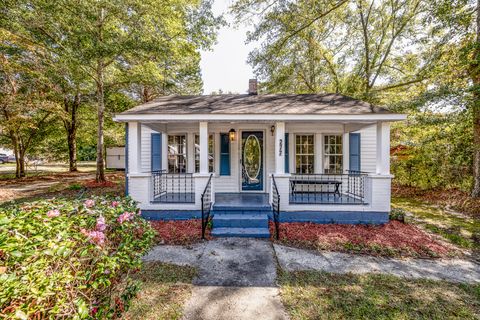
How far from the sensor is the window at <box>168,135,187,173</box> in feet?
28.0

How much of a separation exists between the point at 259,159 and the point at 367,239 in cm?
427

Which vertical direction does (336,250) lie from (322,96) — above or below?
below

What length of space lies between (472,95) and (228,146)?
8457 millimetres

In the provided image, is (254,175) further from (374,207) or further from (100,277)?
(100,277)

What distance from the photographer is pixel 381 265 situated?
4.14 metres

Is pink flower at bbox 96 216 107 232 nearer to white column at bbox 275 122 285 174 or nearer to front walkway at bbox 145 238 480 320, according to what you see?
front walkway at bbox 145 238 480 320

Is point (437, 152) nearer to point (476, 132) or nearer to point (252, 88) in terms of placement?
point (476, 132)

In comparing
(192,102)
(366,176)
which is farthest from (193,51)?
(366,176)

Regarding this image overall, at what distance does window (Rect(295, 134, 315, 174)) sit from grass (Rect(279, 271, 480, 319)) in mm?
4942

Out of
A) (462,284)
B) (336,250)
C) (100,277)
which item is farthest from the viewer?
(336,250)

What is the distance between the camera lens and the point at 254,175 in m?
8.34

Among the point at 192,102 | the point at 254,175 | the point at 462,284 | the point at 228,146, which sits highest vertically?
the point at 192,102

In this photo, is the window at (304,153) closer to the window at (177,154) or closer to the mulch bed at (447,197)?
the window at (177,154)

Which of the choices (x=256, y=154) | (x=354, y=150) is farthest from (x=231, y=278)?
(x=354, y=150)
